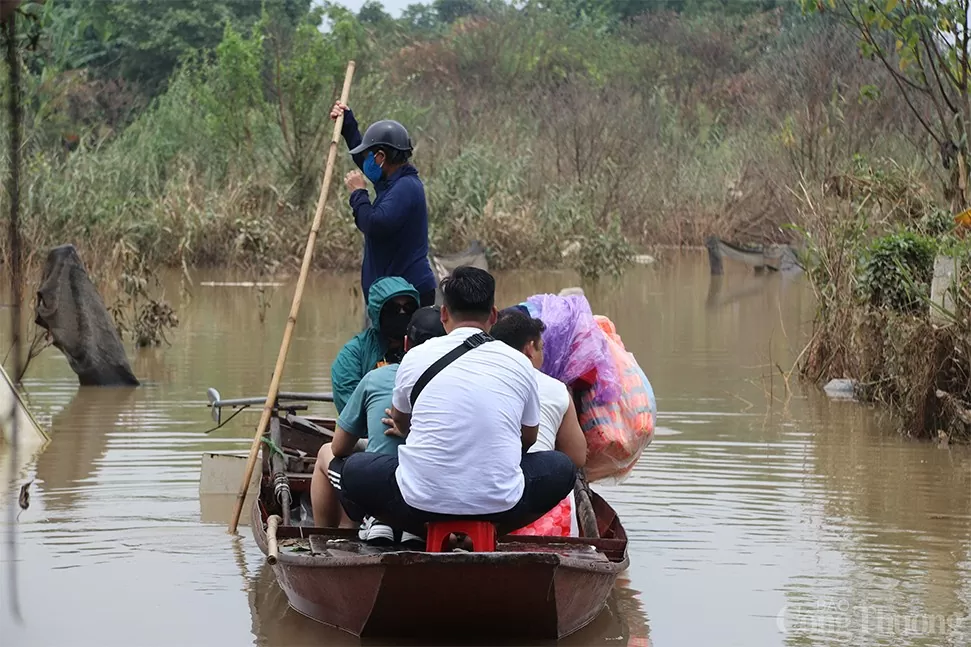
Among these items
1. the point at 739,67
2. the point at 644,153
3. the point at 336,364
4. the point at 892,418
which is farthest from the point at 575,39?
the point at 336,364

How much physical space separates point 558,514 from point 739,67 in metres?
43.5

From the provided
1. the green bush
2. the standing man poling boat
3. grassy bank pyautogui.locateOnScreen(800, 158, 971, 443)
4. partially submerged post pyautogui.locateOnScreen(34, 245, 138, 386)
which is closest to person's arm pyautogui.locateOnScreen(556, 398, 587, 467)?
the standing man poling boat

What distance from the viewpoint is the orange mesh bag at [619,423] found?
749 cm

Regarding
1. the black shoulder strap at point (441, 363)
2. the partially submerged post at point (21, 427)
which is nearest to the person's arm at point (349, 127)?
the partially submerged post at point (21, 427)

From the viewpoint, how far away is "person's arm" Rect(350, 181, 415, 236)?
807cm

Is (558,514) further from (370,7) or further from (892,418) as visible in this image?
(370,7)

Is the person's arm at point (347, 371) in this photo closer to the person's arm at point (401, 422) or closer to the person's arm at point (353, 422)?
the person's arm at point (353, 422)

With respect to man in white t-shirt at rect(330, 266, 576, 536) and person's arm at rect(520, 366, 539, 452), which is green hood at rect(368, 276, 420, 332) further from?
person's arm at rect(520, 366, 539, 452)

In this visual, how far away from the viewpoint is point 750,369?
1491 cm

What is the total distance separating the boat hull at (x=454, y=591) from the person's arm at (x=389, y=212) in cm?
242

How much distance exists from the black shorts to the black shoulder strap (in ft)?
0.96

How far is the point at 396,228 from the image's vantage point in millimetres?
8125

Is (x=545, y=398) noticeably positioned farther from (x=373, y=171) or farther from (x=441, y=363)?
(x=373, y=171)

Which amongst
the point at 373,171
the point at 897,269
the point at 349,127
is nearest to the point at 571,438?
the point at 373,171
